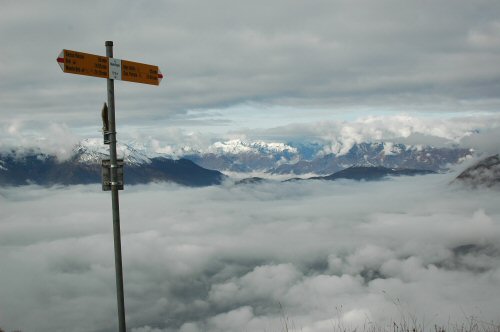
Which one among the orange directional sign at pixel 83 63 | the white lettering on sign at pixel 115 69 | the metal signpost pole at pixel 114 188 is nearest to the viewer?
the orange directional sign at pixel 83 63

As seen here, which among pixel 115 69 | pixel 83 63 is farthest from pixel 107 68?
pixel 83 63

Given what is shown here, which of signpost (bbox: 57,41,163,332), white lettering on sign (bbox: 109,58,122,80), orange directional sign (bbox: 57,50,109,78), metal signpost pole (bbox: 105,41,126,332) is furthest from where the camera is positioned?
white lettering on sign (bbox: 109,58,122,80)

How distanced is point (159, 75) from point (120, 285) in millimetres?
4740

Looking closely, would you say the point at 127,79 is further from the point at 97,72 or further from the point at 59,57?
the point at 59,57

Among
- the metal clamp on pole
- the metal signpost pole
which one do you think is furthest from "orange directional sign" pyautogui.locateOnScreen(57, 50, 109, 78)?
the metal clamp on pole

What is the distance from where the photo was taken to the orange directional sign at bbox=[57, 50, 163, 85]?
10.1 m

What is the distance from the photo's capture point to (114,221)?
10344mm

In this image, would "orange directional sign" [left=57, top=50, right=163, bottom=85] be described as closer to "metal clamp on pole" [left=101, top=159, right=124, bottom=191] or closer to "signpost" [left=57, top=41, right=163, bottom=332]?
"signpost" [left=57, top=41, right=163, bottom=332]

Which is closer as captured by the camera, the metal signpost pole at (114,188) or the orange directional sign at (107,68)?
the orange directional sign at (107,68)

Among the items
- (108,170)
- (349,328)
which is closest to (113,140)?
(108,170)

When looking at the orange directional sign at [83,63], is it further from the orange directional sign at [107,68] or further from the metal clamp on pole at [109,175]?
the metal clamp on pole at [109,175]

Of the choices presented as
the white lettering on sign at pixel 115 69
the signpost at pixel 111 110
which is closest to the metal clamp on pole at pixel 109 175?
the signpost at pixel 111 110

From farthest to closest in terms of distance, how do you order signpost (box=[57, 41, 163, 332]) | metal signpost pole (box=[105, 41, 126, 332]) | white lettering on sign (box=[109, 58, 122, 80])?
white lettering on sign (box=[109, 58, 122, 80])
metal signpost pole (box=[105, 41, 126, 332])
signpost (box=[57, 41, 163, 332])

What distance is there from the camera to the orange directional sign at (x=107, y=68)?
10117 millimetres
